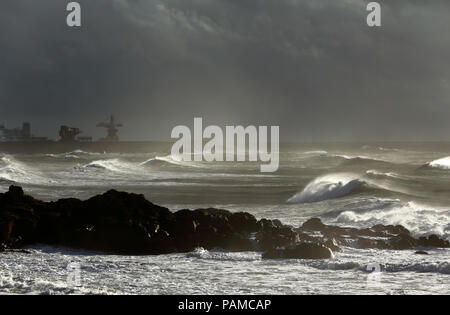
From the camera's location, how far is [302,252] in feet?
46.2

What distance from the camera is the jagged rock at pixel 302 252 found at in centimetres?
1402

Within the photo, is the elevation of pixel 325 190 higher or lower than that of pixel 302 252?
higher

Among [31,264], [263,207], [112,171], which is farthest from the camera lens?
[112,171]

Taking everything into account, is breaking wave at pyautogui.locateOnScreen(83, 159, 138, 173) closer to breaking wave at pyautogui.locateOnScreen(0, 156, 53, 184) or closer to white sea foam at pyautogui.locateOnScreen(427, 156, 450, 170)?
breaking wave at pyautogui.locateOnScreen(0, 156, 53, 184)

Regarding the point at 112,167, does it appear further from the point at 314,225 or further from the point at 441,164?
the point at 314,225

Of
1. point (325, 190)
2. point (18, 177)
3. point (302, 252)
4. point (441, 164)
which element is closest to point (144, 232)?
point (302, 252)

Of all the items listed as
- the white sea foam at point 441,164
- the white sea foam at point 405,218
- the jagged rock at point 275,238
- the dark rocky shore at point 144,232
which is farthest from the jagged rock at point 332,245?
the white sea foam at point 441,164

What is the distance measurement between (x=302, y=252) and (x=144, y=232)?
3.78 m

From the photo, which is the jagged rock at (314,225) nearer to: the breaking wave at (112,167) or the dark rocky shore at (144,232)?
the dark rocky shore at (144,232)

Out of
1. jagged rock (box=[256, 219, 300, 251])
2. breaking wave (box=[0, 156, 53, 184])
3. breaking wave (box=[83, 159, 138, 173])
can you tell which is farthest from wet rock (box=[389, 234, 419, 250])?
breaking wave (box=[83, 159, 138, 173])
